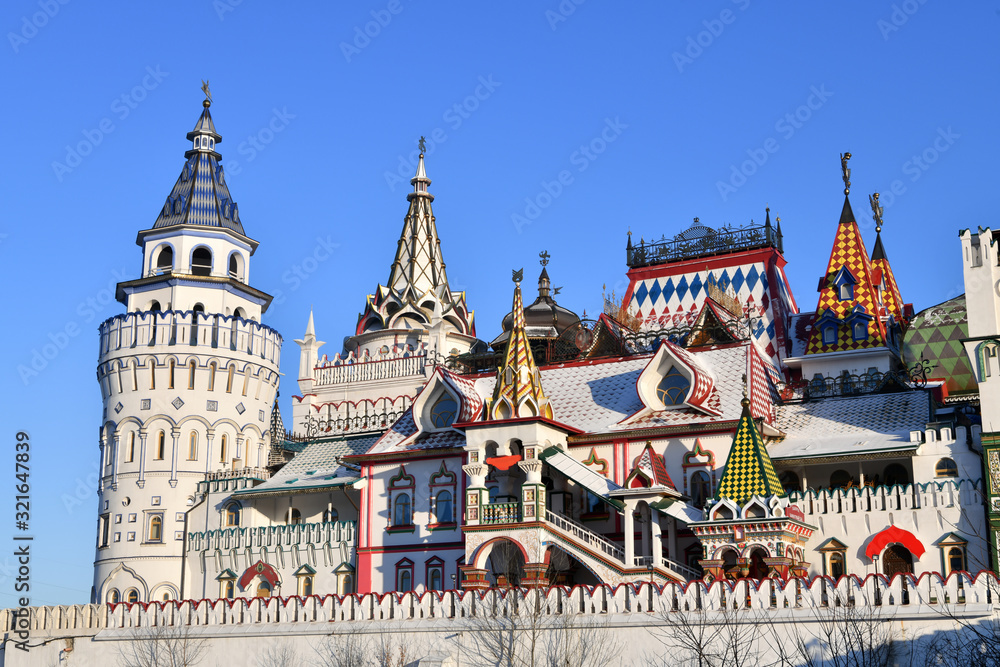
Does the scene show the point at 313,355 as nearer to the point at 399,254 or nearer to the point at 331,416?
the point at 331,416

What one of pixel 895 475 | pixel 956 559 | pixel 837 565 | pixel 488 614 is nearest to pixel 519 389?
pixel 488 614

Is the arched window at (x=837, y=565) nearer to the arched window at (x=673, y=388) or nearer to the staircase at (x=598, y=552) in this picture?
the staircase at (x=598, y=552)

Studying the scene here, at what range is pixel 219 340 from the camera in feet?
164

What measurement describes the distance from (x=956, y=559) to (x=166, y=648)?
20.6 m

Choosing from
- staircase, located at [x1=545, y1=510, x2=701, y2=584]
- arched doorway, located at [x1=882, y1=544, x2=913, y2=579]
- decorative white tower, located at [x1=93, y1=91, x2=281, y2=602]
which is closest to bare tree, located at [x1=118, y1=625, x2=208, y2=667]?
staircase, located at [x1=545, y1=510, x2=701, y2=584]

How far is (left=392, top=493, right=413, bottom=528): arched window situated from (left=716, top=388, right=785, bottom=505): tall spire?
424 inches

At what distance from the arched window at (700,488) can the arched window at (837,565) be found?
12.5 ft

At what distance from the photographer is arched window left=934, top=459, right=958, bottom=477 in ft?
116

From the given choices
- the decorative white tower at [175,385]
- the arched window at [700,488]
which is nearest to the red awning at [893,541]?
the arched window at [700,488]

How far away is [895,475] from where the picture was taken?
37.2 m

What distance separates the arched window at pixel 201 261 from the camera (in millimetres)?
51625

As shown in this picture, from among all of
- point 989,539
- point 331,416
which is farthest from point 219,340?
point 989,539

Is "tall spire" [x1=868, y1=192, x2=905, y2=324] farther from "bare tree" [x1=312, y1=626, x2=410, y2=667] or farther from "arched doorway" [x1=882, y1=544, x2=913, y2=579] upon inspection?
"bare tree" [x1=312, y1=626, x2=410, y2=667]

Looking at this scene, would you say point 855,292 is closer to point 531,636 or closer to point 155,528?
point 531,636
